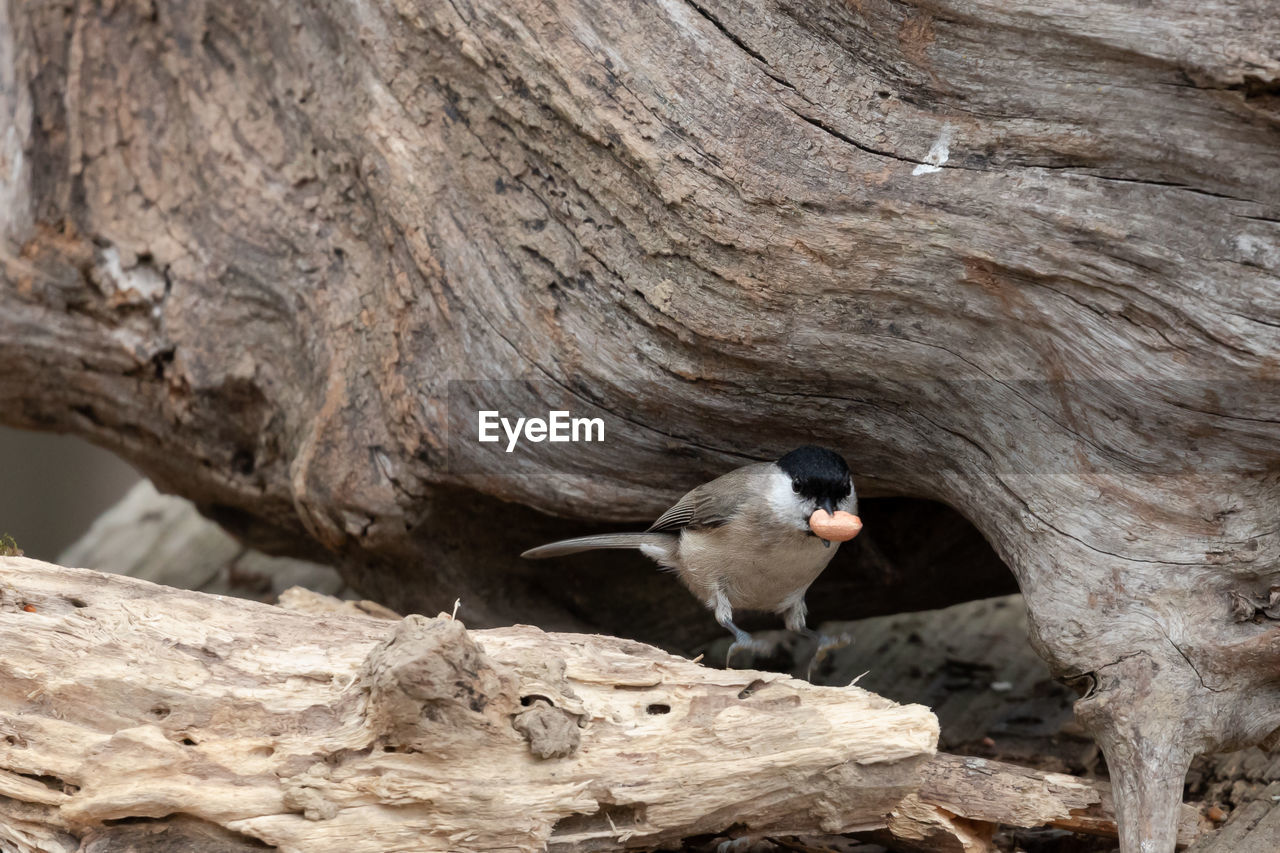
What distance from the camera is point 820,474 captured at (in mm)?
3756

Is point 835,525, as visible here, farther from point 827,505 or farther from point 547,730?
point 547,730

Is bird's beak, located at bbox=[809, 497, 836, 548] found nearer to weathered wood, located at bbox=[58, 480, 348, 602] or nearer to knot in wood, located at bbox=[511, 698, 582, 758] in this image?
knot in wood, located at bbox=[511, 698, 582, 758]

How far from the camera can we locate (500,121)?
4047mm

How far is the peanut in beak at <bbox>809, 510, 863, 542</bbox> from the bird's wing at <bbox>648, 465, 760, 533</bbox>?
318mm

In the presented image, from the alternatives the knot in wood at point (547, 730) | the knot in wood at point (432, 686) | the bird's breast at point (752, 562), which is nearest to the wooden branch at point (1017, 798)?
the bird's breast at point (752, 562)

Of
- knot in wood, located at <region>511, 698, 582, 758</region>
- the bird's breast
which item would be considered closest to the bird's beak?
the bird's breast

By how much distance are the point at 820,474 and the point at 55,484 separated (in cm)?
845

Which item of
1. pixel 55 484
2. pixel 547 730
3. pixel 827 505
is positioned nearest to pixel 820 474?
pixel 827 505

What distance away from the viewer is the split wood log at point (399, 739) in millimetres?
2766

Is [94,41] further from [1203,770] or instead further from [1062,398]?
[1203,770]

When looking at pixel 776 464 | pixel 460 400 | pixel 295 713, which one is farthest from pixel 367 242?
pixel 295 713

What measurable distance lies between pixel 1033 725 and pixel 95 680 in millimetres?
3623

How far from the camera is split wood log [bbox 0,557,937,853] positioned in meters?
2.77

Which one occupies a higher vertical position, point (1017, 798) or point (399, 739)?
point (399, 739)
